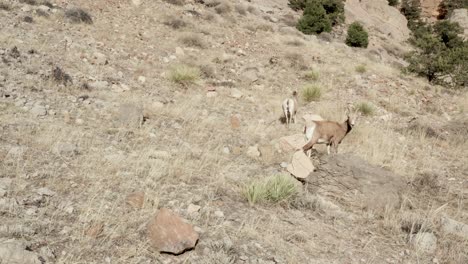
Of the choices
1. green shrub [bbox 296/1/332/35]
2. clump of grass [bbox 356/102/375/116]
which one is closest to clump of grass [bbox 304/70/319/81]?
clump of grass [bbox 356/102/375/116]

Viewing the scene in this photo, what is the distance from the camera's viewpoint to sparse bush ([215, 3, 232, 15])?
63.7ft

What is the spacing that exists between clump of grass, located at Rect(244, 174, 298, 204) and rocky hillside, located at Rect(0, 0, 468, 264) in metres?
0.04

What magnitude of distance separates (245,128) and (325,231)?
3.75m

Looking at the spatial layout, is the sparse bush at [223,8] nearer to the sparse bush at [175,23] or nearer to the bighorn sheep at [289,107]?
the sparse bush at [175,23]

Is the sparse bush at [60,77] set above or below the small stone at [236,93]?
above

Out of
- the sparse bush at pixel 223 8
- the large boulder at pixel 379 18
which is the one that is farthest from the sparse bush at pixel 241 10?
the large boulder at pixel 379 18

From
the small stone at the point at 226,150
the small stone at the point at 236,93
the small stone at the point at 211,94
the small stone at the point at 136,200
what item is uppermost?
the small stone at the point at 136,200

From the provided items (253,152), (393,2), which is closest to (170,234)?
(253,152)

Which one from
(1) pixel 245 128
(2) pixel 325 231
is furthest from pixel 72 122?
(2) pixel 325 231

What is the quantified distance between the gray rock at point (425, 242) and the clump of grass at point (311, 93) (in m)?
6.78

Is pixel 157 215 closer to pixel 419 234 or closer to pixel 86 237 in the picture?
pixel 86 237

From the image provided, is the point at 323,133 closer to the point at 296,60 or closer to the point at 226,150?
the point at 226,150

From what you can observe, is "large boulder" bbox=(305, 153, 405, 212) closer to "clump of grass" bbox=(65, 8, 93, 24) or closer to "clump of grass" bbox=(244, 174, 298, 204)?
"clump of grass" bbox=(244, 174, 298, 204)

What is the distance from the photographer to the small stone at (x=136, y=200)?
14.8 ft
